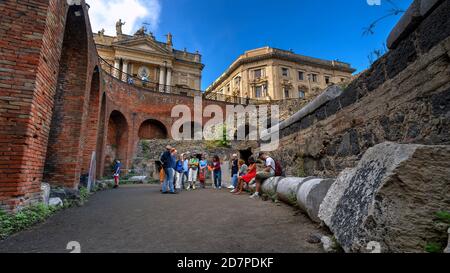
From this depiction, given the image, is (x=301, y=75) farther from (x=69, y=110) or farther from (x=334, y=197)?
(x=334, y=197)

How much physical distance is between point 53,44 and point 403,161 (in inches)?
247

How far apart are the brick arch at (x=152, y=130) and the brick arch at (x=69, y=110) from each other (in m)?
15.2

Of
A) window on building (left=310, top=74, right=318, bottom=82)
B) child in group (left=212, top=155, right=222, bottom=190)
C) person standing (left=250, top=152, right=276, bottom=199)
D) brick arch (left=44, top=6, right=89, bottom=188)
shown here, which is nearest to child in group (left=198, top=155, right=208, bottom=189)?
child in group (left=212, top=155, right=222, bottom=190)

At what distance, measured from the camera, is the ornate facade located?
3356 cm

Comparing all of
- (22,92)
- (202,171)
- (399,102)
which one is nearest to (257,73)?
(202,171)

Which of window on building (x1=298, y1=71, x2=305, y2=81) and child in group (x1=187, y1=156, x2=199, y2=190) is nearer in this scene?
child in group (x1=187, y1=156, x2=199, y2=190)

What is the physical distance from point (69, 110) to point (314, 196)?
7295 mm

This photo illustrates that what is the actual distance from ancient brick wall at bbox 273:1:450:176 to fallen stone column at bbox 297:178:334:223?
0.64 meters

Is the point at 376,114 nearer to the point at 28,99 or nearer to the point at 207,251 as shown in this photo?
the point at 207,251

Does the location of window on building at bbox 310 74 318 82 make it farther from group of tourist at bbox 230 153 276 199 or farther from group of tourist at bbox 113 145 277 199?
group of tourist at bbox 230 153 276 199

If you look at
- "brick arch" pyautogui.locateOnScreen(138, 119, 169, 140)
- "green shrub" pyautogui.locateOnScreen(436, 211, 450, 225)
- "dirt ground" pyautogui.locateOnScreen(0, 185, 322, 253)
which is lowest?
"dirt ground" pyautogui.locateOnScreen(0, 185, 322, 253)

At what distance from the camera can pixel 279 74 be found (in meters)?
38.6

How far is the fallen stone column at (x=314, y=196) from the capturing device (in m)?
3.30

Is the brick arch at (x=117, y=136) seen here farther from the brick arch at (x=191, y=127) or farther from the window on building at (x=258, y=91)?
the window on building at (x=258, y=91)
